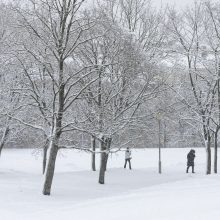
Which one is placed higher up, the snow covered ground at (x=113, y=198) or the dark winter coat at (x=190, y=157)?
the dark winter coat at (x=190, y=157)

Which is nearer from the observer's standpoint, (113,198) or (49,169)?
(113,198)

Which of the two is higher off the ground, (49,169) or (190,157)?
(190,157)

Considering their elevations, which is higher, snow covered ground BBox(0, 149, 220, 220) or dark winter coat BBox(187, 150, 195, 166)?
dark winter coat BBox(187, 150, 195, 166)

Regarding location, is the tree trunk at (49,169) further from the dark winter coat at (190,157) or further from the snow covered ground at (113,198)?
the dark winter coat at (190,157)

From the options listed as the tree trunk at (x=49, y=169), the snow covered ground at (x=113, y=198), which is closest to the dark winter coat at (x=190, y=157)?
the snow covered ground at (x=113, y=198)

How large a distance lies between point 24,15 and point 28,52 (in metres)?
1.32

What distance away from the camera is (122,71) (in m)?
20.9

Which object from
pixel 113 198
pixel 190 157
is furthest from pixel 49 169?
pixel 190 157

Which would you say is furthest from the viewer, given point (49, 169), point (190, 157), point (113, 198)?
point (190, 157)

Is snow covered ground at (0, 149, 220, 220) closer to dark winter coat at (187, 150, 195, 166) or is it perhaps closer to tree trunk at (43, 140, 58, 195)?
tree trunk at (43, 140, 58, 195)

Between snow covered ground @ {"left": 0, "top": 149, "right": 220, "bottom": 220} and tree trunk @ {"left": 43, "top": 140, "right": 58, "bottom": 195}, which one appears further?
tree trunk @ {"left": 43, "top": 140, "right": 58, "bottom": 195}

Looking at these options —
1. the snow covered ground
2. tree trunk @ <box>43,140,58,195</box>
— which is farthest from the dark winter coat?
tree trunk @ <box>43,140,58,195</box>

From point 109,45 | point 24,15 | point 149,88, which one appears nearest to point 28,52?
point 24,15

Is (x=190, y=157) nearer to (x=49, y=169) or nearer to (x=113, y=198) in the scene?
(x=49, y=169)
